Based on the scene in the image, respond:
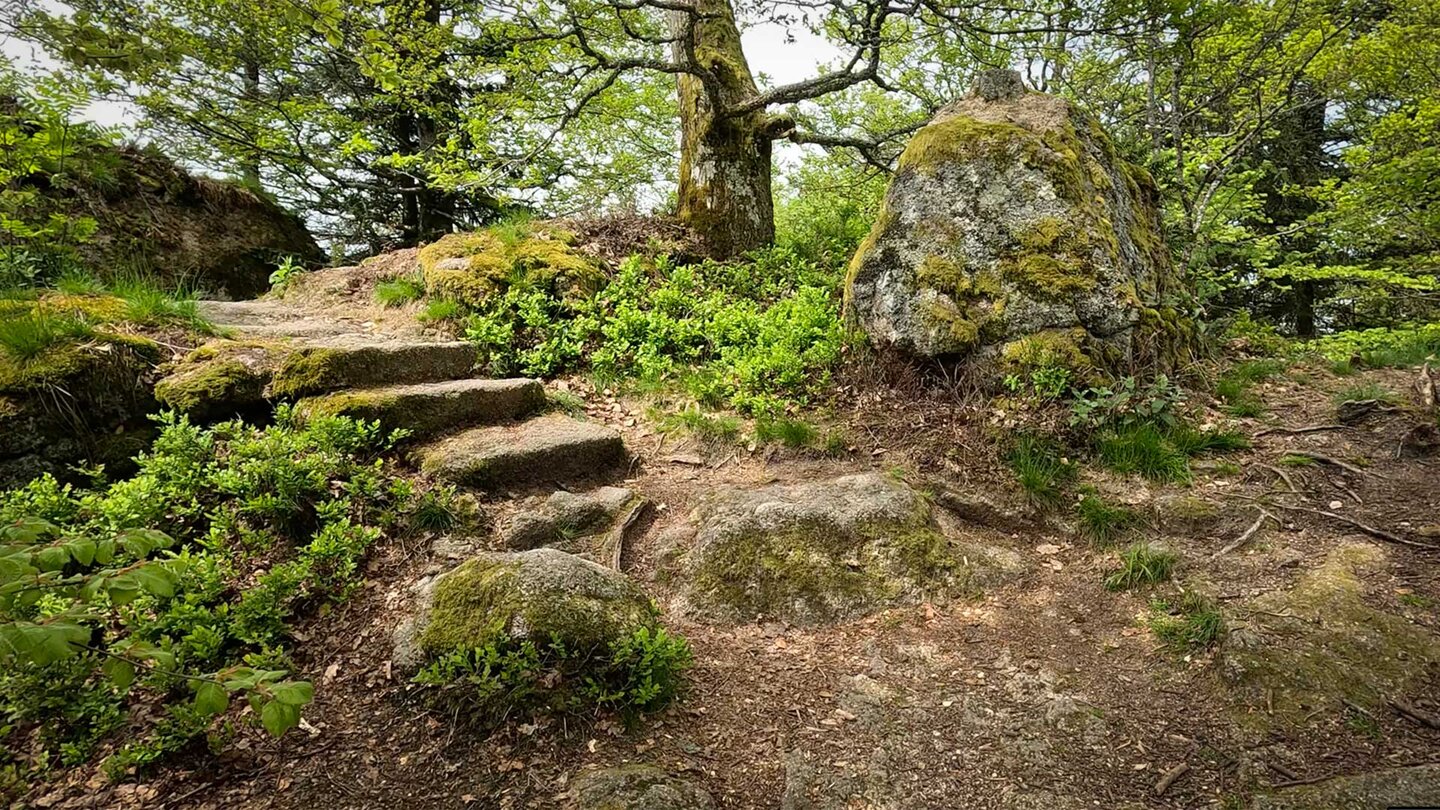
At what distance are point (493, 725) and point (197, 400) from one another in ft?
10.9

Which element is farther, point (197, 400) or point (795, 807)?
point (197, 400)

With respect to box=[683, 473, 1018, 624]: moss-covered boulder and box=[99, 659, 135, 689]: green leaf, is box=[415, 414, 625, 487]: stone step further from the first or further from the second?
box=[99, 659, 135, 689]: green leaf

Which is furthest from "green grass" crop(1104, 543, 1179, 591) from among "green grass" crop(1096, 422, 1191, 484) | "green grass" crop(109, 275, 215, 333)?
"green grass" crop(109, 275, 215, 333)

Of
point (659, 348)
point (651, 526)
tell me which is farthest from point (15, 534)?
point (659, 348)

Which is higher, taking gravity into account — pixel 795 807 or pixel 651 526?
pixel 651 526

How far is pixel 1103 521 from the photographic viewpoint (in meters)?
4.18

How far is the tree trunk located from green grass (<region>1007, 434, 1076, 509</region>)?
510 centimetres

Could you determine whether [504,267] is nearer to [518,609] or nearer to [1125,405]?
[518,609]

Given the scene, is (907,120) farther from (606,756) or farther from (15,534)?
(15,534)

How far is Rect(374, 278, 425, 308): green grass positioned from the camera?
7.27 m

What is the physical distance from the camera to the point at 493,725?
273cm

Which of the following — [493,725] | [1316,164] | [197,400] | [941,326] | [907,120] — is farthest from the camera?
[1316,164]

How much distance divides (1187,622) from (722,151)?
24.1 ft

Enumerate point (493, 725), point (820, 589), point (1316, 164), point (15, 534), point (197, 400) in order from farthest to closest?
1. point (1316, 164)
2. point (197, 400)
3. point (820, 589)
4. point (493, 725)
5. point (15, 534)
